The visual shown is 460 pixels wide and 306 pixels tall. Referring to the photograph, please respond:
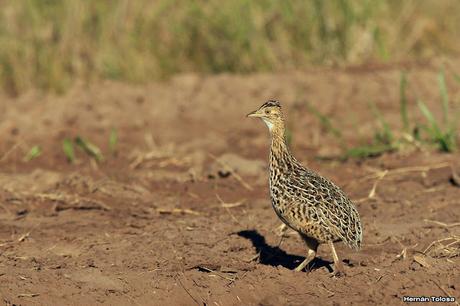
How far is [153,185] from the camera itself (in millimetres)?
9258

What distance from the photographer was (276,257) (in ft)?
23.6

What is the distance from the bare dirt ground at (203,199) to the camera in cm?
627

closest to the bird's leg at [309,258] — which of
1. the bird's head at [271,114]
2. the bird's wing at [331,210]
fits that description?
the bird's wing at [331,210]

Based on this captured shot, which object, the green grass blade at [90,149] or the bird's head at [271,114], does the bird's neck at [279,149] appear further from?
the green grass blade at [90,149]

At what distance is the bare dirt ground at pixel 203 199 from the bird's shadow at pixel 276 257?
0.01 m

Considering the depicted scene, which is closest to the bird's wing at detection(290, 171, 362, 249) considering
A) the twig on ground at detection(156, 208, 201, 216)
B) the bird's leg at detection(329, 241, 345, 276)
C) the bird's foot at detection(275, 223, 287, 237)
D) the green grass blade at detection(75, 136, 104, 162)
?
the bird's leg at detection(329, 241, 345, 276)

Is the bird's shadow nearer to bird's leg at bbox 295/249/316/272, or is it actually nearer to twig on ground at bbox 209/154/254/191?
bird's leg at bbox 295/249/316/272

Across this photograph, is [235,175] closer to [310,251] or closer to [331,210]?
[310,251]

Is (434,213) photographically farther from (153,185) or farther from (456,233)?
(153,185)

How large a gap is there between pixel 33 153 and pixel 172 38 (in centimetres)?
346

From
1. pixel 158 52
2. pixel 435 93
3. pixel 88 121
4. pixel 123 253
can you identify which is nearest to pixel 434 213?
pixel 123 253

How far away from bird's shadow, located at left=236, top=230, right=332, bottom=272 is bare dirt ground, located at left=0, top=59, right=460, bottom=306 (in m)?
0.01

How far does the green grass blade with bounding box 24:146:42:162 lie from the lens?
Answer: 988 cm

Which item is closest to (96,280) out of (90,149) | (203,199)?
(203,199)
